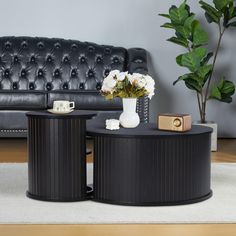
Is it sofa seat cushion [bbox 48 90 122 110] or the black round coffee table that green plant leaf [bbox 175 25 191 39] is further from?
the black round coffee table

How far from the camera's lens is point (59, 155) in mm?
3857

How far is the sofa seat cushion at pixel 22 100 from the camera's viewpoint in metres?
6.09

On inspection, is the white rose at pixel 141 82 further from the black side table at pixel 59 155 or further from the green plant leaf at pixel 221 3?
the green plant leaf at pixel 221 3

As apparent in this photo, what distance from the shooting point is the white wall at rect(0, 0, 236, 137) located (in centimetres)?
716

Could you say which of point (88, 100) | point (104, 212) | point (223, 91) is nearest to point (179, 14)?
point (223, 91)

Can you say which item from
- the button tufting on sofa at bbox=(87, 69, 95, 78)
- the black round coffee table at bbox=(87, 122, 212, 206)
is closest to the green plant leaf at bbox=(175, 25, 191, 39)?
the button tufting on sofa at bbox=(87, 69, 95, 78)

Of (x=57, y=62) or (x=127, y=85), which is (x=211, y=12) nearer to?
(x=57, y=62)

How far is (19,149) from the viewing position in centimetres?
643

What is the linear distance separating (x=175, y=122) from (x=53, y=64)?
3.43m

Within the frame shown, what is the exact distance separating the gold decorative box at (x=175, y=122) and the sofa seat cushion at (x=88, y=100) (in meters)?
2.28

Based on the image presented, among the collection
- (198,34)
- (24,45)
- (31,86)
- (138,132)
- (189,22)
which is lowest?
(138,132)

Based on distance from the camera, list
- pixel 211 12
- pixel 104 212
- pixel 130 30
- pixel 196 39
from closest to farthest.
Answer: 1. pixel 104 212
2. pixel 196 39
3. pixel 211 12
4. pixel 130 30

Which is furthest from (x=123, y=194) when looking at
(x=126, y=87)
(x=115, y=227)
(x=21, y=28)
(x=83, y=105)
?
(x=21, y=28)

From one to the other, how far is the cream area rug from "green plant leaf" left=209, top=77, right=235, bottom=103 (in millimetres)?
2260
